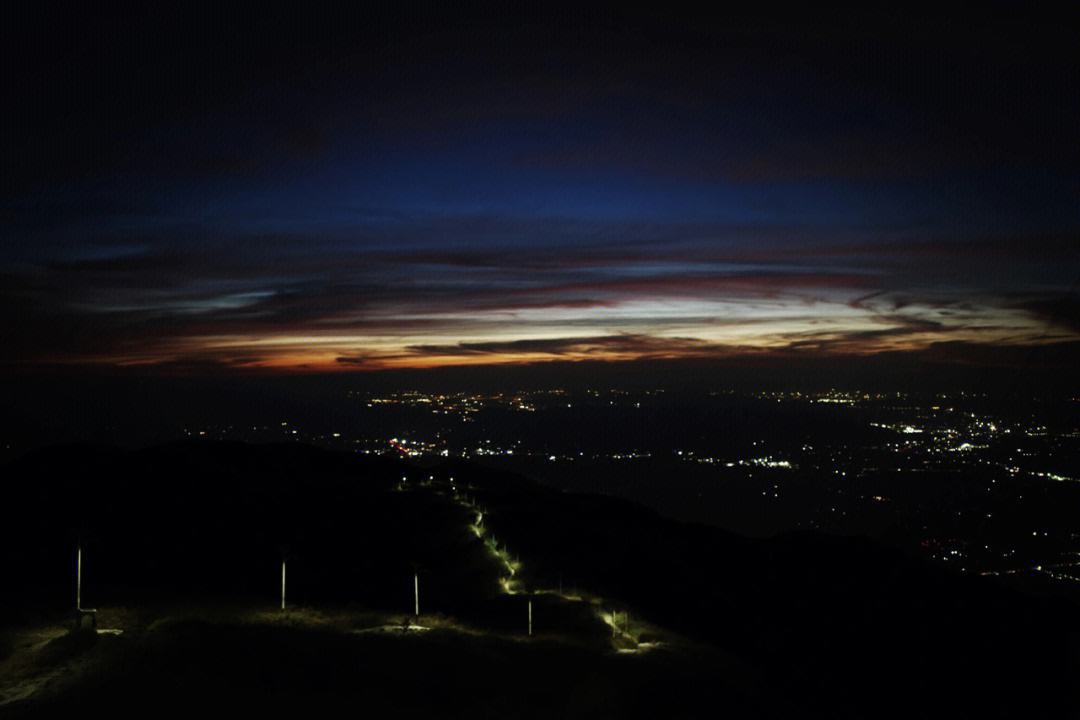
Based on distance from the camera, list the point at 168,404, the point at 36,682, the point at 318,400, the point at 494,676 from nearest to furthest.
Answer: the point at 36,682
the point at 494,676
the point at 168,404
the point at 318,400

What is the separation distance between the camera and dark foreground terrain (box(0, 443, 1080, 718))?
13.2 meters

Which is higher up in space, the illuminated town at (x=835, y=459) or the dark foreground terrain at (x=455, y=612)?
the dark foreground terrain at (x=455, y=612)

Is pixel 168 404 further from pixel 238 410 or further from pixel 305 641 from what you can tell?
pixel 305 641

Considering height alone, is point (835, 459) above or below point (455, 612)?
below

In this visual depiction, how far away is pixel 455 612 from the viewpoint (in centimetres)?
1802

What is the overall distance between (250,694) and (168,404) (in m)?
117

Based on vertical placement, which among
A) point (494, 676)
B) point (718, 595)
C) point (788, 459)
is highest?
point (494, 676)

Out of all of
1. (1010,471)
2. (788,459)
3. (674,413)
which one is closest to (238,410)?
(674,413)

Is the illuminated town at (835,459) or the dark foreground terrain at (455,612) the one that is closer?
the dark foreground terrain at (455,612)

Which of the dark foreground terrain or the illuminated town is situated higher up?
the dark foreground terrain

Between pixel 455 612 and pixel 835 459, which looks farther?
pixel 835 459

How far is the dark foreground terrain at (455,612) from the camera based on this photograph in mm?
13211

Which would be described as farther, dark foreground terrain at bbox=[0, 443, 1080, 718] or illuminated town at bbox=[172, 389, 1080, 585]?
illuminated town at bbox=[172, 389, 1080, 585]

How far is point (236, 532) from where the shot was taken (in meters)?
23.2
